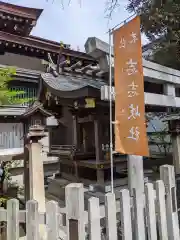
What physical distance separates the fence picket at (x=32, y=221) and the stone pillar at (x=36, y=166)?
240 cm

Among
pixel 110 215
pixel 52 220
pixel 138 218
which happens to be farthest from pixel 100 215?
pixel 52 220

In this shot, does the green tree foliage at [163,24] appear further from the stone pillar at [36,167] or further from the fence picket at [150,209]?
the fence picket at [150,209]

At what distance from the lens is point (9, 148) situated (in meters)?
7.86

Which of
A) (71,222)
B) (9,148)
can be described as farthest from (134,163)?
(9,148)

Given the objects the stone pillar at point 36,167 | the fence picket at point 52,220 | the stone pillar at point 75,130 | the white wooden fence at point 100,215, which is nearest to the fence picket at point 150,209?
the white wooden fence at point 100,215

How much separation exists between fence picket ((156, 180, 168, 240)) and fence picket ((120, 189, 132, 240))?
1.26 feet

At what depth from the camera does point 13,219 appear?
1924 mm

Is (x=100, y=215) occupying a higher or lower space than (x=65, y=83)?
lower

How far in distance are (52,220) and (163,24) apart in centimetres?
614

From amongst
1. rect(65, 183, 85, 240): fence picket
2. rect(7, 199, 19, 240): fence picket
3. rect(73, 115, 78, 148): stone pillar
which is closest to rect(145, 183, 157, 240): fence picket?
rect(65, 183, 85, 240): fence picket

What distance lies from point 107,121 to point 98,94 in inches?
54.7

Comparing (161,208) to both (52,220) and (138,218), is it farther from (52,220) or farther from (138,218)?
(52,220)

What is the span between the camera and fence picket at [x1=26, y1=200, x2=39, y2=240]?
1755 mm

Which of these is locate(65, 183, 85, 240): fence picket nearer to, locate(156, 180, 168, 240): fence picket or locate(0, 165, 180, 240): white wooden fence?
locate(0, 165, 180, 240): white wooden fence
